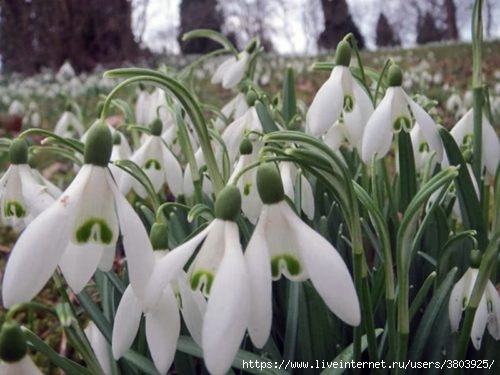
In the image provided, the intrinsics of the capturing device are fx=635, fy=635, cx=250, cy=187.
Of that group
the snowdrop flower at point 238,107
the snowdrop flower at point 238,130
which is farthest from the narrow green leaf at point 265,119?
the snowdrop flower at point 238,107

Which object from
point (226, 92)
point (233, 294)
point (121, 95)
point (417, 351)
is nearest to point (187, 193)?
point (417, 351)

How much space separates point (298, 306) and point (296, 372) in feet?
0.47

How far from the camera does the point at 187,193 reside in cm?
151

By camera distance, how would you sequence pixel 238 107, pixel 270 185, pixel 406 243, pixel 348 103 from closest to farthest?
pixel 270 185, pixel 406 243, pixel 348 103, pixel 238 107

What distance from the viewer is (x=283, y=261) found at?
2.60ft

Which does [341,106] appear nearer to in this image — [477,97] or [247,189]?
[247,189]

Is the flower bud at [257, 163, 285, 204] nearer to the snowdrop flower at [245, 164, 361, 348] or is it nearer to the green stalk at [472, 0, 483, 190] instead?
the snowdrop flower at [245, 164, 361, 348]

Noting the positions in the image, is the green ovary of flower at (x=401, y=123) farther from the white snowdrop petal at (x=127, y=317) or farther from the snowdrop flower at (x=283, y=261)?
the white snowdrop petal at (x=127, y=317)

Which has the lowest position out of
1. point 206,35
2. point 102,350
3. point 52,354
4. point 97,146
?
point 102,350

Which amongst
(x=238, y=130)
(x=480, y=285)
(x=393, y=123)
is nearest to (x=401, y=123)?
(x=393, y=123)

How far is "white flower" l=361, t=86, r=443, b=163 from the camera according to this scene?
3.72ft

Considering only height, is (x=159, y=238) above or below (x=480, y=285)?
above

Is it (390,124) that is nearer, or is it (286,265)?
(286,265)

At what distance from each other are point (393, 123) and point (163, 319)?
58cm
